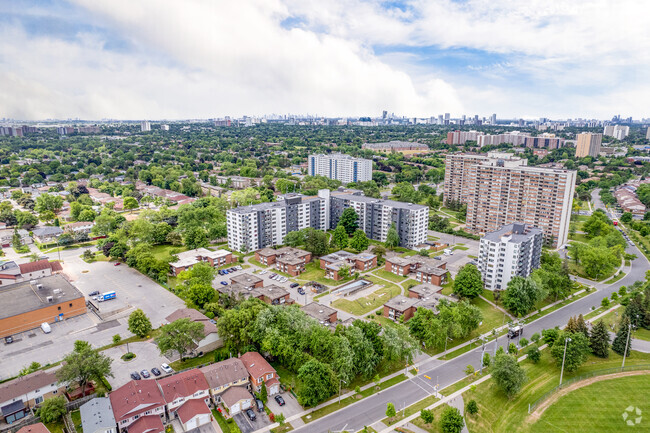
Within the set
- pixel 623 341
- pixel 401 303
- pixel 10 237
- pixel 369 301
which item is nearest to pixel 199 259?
pixel 369 301

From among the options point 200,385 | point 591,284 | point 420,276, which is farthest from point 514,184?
point 200,385

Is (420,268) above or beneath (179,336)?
beneath

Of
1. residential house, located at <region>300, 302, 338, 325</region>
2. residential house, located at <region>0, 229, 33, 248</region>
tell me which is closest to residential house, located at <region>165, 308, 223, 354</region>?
residential house, located at <region>300, 302, 338, 325</region>

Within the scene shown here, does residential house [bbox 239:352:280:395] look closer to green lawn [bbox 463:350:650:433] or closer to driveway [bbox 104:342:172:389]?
driveway [bbox 104:342:172:389]

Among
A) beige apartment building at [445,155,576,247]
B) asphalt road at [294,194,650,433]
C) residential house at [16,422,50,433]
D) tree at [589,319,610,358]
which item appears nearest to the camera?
residential house at [16,422,50,433]

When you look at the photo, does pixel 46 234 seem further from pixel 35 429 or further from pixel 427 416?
pixel 427 416

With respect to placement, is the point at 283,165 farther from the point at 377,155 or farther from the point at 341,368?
the point at 341,368
